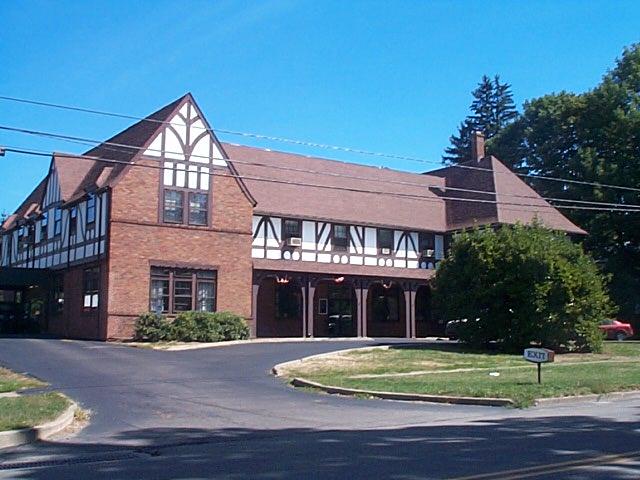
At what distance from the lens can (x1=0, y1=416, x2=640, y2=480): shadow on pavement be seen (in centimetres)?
958

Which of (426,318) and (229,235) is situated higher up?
(229,235)

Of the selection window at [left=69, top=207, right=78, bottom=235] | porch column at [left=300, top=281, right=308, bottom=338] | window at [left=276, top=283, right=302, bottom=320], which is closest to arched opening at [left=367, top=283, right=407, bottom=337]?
window at [left=276, top=283, right=302, bottom=320]

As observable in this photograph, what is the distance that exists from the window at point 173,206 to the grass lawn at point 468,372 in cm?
1156

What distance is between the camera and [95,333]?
1401 inches

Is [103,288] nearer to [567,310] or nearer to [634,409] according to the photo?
[567,310]

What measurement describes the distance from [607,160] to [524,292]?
2551cm

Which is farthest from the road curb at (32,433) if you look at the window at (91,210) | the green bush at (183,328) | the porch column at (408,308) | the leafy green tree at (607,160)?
the leafy green tree at (607,160)

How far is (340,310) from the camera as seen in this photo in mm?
44938

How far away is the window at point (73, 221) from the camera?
38.9m

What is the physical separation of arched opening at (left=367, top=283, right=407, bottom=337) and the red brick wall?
994 cm

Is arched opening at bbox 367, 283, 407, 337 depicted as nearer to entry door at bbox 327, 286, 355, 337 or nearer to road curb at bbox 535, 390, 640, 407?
entry door at bbox 327, 286, 355, 337

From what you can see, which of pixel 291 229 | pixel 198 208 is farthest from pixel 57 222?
pixel 291 229

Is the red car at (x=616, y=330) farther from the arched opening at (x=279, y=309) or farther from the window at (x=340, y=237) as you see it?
the arched opening at (x=279, y=309)

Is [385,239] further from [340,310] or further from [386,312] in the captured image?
[386,312]
